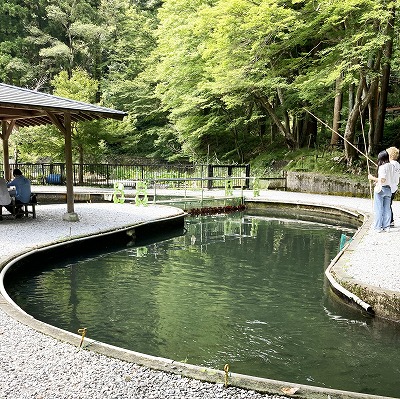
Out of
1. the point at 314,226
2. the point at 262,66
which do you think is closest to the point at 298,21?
the point at 262,66

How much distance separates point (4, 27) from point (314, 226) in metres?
30.4

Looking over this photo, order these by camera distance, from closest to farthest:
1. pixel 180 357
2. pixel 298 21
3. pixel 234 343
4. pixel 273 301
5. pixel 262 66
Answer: pixel 180 357 < pixel 234 343 < pixel 273 301 < pixel 298 21 < pixel 262 66

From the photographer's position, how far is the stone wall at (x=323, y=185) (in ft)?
52.7

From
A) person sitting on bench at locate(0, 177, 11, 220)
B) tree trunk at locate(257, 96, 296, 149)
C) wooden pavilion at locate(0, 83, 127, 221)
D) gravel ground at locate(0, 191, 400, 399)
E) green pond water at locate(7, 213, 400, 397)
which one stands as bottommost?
green pond water at locate(7, 213, 400, 397)

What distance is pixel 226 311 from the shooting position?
552 centimetres

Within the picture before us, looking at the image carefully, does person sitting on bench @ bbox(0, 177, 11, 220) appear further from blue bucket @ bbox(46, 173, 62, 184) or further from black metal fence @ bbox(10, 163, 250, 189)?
blue bucket @ bbox(46, 173, 62, 184)

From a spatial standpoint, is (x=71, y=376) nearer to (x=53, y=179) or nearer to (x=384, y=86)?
(x=384, y=86)

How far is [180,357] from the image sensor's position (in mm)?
4164

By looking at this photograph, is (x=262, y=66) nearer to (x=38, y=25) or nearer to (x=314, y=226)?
(x=314, y=226)

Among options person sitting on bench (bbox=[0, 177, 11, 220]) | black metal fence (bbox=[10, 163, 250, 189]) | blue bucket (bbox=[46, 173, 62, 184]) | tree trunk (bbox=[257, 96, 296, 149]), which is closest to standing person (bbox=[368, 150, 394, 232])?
person sitting on bench (bbox=[0, 177, 11, 220])

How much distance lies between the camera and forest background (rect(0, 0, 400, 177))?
15656 millimetres

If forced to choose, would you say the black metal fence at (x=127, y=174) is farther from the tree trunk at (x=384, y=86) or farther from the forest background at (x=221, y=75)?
the tree trunk at (x=384, y=86)

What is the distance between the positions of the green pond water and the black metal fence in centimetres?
1129

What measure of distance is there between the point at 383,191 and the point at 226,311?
14.1 ft
